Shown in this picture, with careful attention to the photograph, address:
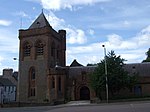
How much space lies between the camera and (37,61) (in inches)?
2477

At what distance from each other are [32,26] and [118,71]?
27144 millimetres

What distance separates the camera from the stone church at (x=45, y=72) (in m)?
59.5

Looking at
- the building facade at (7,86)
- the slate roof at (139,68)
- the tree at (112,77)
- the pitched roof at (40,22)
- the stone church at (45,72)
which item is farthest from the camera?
the building facade at (7,86)

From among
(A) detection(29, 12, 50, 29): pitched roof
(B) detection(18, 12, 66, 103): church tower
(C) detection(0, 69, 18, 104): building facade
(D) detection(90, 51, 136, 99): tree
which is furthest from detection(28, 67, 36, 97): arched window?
(D) detection(90, 51, 136, 99): tree

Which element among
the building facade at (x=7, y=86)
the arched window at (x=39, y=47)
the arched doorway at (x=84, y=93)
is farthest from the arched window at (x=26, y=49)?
the building facade at (x=7, y=86)

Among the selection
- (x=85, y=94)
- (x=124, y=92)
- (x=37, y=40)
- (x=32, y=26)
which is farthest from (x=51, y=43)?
(x=124, y=92)

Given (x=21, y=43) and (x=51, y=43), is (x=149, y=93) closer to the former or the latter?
(x=51, y=43)

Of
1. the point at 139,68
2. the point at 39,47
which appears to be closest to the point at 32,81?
the point at 39,47

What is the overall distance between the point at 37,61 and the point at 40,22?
413 inches

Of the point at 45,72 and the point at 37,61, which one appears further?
the point at 37,61

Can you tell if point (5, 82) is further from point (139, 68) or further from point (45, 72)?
point (139, 68)

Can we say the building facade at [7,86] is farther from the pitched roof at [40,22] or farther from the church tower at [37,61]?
the pitched roof at [40,22]

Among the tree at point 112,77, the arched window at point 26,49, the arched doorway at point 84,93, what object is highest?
the arched window at point 26,49

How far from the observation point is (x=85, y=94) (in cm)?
6062
